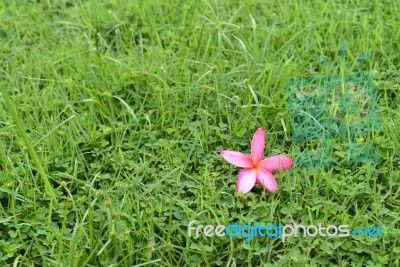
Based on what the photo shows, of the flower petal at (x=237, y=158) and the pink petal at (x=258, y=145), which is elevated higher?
the pink petal at (x=258, y=145)

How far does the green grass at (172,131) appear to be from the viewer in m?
1.91

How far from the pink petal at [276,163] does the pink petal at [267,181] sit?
0.10ft

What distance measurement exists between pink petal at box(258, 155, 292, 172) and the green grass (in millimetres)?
45

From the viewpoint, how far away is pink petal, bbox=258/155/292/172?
2074 mm

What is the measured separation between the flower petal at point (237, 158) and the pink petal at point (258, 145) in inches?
1.0

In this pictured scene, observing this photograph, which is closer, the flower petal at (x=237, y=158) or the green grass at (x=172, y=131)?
the green grass at (x=172, y=131)

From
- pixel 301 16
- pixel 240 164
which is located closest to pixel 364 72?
pixel 301 16

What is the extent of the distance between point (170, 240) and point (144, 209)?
5.4 inches

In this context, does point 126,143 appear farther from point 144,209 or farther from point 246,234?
point 246,234

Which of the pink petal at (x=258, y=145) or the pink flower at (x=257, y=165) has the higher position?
the pink petal at (x=258, y=145)

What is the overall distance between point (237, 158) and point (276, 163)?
129 mm

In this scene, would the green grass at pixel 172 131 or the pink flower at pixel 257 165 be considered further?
the pink flower at pixel 257 165

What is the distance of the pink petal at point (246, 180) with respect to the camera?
6.66 ft

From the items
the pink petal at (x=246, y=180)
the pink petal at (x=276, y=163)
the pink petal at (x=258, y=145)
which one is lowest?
the pink petal at (x=246, y=180)
